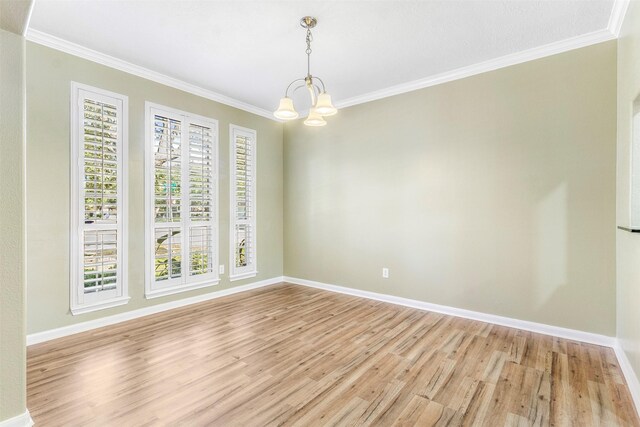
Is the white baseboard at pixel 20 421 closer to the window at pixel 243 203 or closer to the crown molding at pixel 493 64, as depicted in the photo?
the window at pixel 243 203

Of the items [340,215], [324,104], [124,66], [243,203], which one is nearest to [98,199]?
[124,66]

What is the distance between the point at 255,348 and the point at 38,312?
2.07 meters

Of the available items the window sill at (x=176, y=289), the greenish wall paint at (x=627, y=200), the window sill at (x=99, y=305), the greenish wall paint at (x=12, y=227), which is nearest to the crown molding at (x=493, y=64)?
the greenish wall paint at (x=627, y=200)

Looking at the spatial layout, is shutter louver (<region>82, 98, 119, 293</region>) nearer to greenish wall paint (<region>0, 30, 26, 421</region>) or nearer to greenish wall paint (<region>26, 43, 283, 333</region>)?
greenish wall paint (<region>26, 43, 283, 333</region>)

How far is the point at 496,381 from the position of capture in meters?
2.27

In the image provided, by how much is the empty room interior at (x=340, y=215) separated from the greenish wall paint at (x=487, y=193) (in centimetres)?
2

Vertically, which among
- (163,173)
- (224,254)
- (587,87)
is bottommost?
(224,254)

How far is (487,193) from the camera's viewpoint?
3.44 metres

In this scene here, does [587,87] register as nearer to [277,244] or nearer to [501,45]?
[501,45]

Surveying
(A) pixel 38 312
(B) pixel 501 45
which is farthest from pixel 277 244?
(B) pixel 501 45

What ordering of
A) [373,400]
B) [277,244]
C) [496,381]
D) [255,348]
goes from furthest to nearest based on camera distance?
1. [277,244]
2. [255,348]
3. [496,381]
4. [373,400]

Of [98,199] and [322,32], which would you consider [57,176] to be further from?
[322,32]

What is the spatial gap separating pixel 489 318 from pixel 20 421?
12.8 feet

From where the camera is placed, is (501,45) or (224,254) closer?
(501,45)
